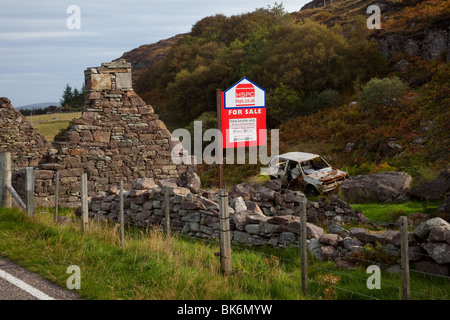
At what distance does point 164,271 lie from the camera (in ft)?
22.0

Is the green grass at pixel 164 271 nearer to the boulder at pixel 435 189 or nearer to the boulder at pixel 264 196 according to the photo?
the boulder at pixel 264 196

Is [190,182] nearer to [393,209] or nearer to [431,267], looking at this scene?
[393,209]

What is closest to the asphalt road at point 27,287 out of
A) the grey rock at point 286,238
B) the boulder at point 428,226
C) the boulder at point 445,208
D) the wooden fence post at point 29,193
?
the wooden fence post at point 29,193

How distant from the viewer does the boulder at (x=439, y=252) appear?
687cm

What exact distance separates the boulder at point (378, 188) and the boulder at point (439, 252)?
7.69m

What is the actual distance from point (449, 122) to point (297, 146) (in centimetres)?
899

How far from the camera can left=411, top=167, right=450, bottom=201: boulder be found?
13.5 metres

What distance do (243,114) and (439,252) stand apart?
16.6ft

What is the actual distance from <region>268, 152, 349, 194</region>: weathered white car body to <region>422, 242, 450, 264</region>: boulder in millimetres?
9457

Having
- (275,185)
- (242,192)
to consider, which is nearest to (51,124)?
(275,185)

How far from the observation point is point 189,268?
22.5 ft

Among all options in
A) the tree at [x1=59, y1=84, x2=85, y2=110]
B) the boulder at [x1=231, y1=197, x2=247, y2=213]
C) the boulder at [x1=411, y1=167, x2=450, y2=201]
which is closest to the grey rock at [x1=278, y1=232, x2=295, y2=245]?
the boulder at [x1=231, y1=197, x2=247, y2=213]

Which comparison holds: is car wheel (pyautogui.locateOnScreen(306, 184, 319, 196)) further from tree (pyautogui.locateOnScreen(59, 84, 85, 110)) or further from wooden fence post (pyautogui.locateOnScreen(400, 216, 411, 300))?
tree (pyautogui.locateOnScreen(59, 84, 85, 110))
